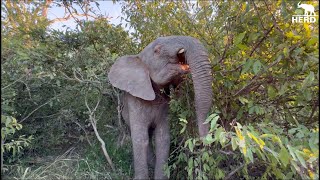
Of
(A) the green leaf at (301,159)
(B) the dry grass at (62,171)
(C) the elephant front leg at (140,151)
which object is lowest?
(B) the dry grass at (62,171)

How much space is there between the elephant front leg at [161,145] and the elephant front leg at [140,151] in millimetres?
104

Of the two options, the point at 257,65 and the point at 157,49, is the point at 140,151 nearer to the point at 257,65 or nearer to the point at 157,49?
the point at 157,49

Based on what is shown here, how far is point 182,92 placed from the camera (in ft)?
8.45

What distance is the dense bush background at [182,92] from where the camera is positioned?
181 centimetres

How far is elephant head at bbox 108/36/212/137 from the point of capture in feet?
7.11

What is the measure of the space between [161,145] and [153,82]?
1.82 ft

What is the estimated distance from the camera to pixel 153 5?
3.31m

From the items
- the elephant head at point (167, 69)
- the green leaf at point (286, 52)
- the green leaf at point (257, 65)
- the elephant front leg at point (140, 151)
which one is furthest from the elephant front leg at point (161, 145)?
the green leaf at point (286, 52)

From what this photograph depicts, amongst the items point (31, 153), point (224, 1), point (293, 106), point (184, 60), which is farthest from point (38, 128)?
point (293, 106)

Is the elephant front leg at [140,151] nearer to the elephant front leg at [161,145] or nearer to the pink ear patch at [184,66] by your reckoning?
the elephant front leg at [161,145]

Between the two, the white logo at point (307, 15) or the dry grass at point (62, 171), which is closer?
the white logo at point (307, 15)

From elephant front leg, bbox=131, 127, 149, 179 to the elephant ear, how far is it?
333 mm

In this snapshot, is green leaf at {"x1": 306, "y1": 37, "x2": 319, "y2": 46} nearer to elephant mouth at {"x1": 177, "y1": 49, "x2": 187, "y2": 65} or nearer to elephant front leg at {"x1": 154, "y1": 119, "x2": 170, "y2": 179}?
elephant mouth at {"x1": 177, "y1": 49, "x2": 187, "y2": 65}

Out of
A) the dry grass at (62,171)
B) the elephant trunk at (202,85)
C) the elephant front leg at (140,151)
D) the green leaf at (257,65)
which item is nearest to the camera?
the green leaf at (257,65)
